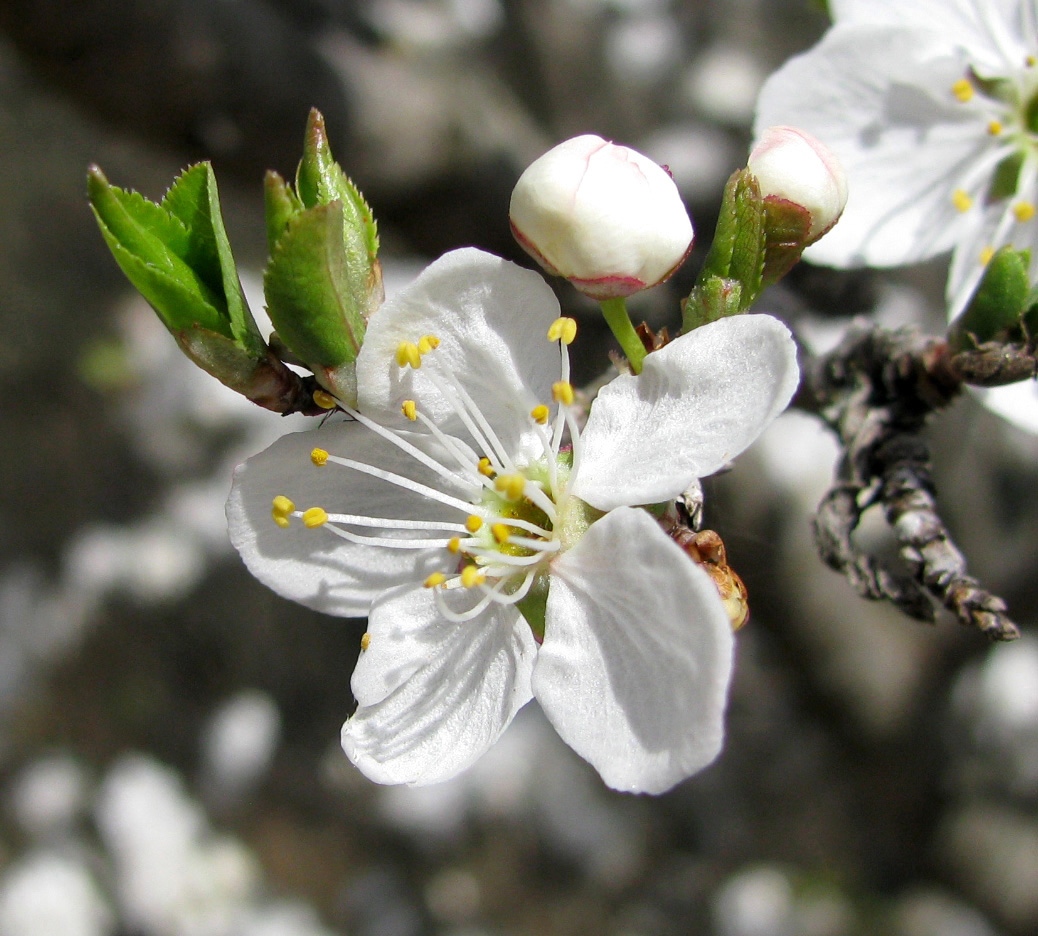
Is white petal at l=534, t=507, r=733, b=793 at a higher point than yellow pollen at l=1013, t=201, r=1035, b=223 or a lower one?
lower

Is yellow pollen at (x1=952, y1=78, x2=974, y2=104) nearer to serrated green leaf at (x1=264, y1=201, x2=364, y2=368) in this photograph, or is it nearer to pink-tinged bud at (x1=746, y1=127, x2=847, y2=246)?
pink-tinged bud at (x1=746, y1=127, x2=847, y2=246)

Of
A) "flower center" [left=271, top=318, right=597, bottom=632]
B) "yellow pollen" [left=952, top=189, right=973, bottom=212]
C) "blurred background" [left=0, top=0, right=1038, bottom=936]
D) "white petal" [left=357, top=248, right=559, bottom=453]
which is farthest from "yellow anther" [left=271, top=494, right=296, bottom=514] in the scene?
"blurred background" [left=0, top=0, right=1038, bottom=936]

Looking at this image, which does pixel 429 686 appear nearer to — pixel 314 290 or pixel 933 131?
pixel 314 290

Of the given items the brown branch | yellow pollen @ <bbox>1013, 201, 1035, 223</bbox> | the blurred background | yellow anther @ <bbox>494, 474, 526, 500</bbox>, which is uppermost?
yellow pollen @ <bbox>1013, 201, 1035, 223</bbox>

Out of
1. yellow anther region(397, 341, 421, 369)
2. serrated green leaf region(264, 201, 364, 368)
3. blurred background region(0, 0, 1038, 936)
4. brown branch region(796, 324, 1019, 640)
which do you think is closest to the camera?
serrated green leaf region(264, 201, 364, 368)

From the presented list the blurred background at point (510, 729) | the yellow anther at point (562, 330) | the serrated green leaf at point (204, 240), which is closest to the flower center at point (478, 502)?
the yellow anther at point (562, 330)

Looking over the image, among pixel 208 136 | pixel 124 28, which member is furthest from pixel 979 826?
pixel 124 28
